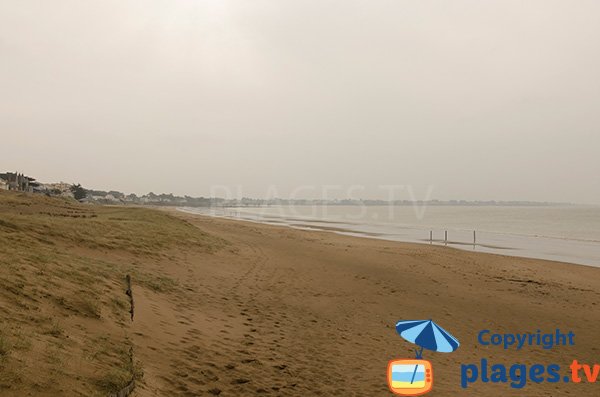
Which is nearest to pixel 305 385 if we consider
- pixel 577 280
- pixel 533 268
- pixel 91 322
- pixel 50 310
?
pixel 91 322

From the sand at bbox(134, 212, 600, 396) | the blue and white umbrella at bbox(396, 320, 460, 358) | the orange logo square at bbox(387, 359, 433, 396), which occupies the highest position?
the blue and white umbrella at bbox(396, 320, 460, 358)

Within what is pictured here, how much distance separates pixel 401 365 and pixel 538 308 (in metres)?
11.6

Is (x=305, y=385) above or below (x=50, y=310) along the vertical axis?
below

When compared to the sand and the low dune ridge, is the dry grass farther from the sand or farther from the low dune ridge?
the sand

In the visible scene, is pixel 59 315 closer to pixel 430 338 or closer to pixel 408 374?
pixel 408 374

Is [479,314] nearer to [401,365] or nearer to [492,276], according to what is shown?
[492,276]

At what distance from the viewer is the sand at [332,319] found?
275 inches

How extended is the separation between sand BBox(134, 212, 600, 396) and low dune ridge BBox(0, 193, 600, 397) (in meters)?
0.05

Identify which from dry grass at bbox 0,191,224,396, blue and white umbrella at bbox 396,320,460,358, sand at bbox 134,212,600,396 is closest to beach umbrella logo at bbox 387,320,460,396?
blue and white umbrella at bbox 396,320,460,358

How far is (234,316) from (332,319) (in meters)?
2.92

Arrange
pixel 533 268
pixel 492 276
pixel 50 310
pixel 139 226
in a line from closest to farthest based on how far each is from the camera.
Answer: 1. pixel 50 310
2. pixel 492 276
3. pixel 139 226
4. pixel 533 268

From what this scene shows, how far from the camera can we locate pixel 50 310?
6.70 metres

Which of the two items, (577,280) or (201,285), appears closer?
(201,285)

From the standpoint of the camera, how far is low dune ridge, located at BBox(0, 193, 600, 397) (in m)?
5.74
